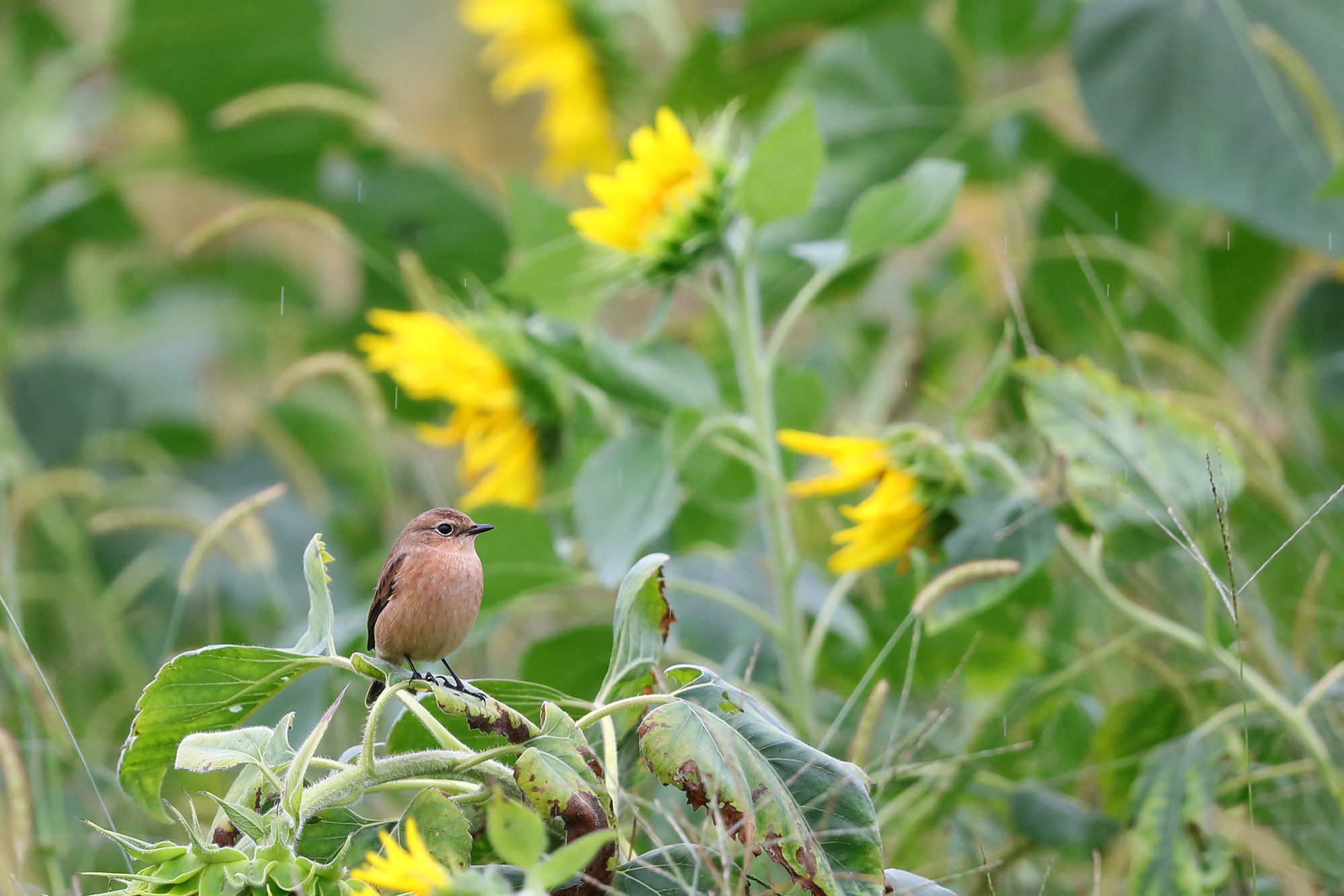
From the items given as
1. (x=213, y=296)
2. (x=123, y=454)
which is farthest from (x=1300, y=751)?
(x=213, y=296)

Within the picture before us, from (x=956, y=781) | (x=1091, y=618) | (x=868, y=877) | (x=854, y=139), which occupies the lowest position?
(x=1091, y=618)

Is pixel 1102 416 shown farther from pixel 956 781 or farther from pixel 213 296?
pixel 213 296

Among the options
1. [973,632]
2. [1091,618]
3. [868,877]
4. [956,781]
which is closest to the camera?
[868,877]

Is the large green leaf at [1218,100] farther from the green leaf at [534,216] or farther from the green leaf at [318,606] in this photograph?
the green leaf at [318,606]

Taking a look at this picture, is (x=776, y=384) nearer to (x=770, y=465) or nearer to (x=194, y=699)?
(x=770, y=465)

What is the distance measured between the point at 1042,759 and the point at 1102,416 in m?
0.35

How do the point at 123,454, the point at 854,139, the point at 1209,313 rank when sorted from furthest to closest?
the point at 123,454, the point at 1209,313, the point at 854,139

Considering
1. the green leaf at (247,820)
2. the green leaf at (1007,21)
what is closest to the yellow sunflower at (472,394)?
the green leaf at (247,820)

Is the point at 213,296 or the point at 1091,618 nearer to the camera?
A: the point at 1091,618

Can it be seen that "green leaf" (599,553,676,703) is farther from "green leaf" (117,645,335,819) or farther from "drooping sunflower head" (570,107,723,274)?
"drooping sunflower head" (570,107,723,274)

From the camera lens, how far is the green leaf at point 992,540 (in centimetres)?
84

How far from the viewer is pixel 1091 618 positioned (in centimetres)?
128

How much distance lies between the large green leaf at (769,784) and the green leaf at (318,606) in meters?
0.16

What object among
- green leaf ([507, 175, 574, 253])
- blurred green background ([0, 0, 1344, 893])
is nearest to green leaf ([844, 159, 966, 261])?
blurred green background ([0, 0, 1344, 893])
